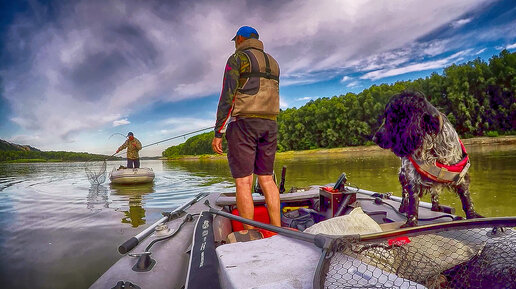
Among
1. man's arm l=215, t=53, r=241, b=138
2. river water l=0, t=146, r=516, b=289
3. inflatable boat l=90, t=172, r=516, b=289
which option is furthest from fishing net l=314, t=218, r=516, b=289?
river water l=0, t=146, r=516, b=289

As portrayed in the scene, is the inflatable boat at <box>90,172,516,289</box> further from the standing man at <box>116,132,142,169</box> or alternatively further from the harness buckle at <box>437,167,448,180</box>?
the standing man at <box>116,132,142,169</box>

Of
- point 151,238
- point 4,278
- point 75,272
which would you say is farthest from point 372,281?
point 4,278

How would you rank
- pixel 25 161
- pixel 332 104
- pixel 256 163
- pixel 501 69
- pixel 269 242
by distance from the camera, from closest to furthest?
1. pixel 269 242
2. pixel 256 163
3. pixel 501 69
4. pixel 332 104
5. pixel 25 161

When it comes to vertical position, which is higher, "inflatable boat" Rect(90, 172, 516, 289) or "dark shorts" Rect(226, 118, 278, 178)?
"dark shorts" Rect(226, 118, 278, 178)

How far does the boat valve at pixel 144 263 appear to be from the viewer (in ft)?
7.22

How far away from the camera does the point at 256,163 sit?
310cm

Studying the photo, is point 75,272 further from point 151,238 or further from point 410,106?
point 410,106

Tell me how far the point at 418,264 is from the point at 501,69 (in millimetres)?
58401

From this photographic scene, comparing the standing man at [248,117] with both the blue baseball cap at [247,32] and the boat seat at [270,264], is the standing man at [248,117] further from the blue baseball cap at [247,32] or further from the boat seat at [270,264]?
the boat seat at [270,264]

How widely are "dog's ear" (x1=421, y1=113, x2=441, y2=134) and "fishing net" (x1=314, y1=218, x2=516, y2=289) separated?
1.18 metres

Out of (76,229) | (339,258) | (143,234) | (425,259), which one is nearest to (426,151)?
(425,259)

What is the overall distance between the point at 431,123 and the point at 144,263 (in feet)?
9.62

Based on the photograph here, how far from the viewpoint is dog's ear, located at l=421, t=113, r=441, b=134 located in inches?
106

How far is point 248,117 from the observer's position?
2891mm
